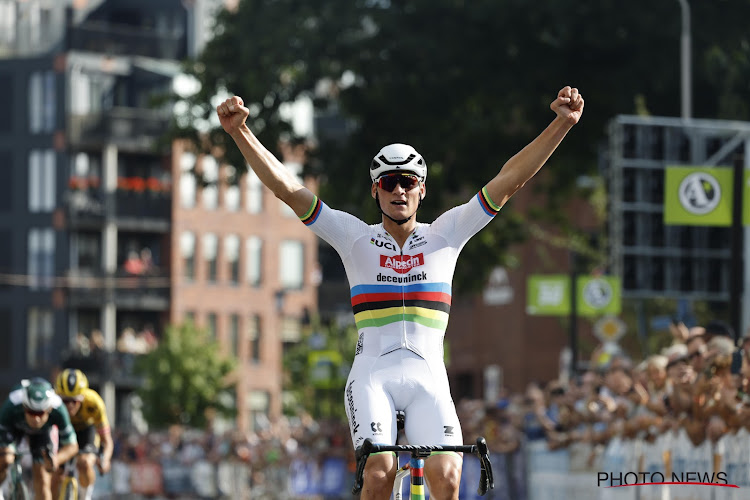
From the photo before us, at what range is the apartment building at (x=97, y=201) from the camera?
85375 millimetres

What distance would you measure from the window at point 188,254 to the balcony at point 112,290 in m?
2.17

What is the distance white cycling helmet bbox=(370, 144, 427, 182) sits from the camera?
10.7 meters

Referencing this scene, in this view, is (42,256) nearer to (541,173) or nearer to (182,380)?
(182,380)

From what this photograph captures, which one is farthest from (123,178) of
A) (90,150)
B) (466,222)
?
(466,222)

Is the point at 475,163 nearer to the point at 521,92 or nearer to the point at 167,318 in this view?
the point at 521,92

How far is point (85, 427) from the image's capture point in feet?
61.2

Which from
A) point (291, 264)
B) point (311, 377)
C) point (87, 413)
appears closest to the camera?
point (87, 413)

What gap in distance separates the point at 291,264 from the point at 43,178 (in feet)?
44.5

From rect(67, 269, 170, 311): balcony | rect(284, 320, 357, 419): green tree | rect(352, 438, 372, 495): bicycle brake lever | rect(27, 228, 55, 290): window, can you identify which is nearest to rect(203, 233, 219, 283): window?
rect(67, 269, 170, 311): balcony

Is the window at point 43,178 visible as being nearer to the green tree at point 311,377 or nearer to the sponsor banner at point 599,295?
the green tree at point 311,377

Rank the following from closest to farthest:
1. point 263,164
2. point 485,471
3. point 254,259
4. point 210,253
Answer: point 485,471 < point 263,164 < point 210,253 < point 254,259

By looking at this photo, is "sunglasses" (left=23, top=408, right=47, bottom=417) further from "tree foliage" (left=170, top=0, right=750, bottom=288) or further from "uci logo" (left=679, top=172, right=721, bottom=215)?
"tree foliage" (left=170, top=0, right=750, bottom=288)

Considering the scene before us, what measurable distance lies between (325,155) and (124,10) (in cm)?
5755

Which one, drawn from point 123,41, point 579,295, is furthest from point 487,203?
point 123,41
